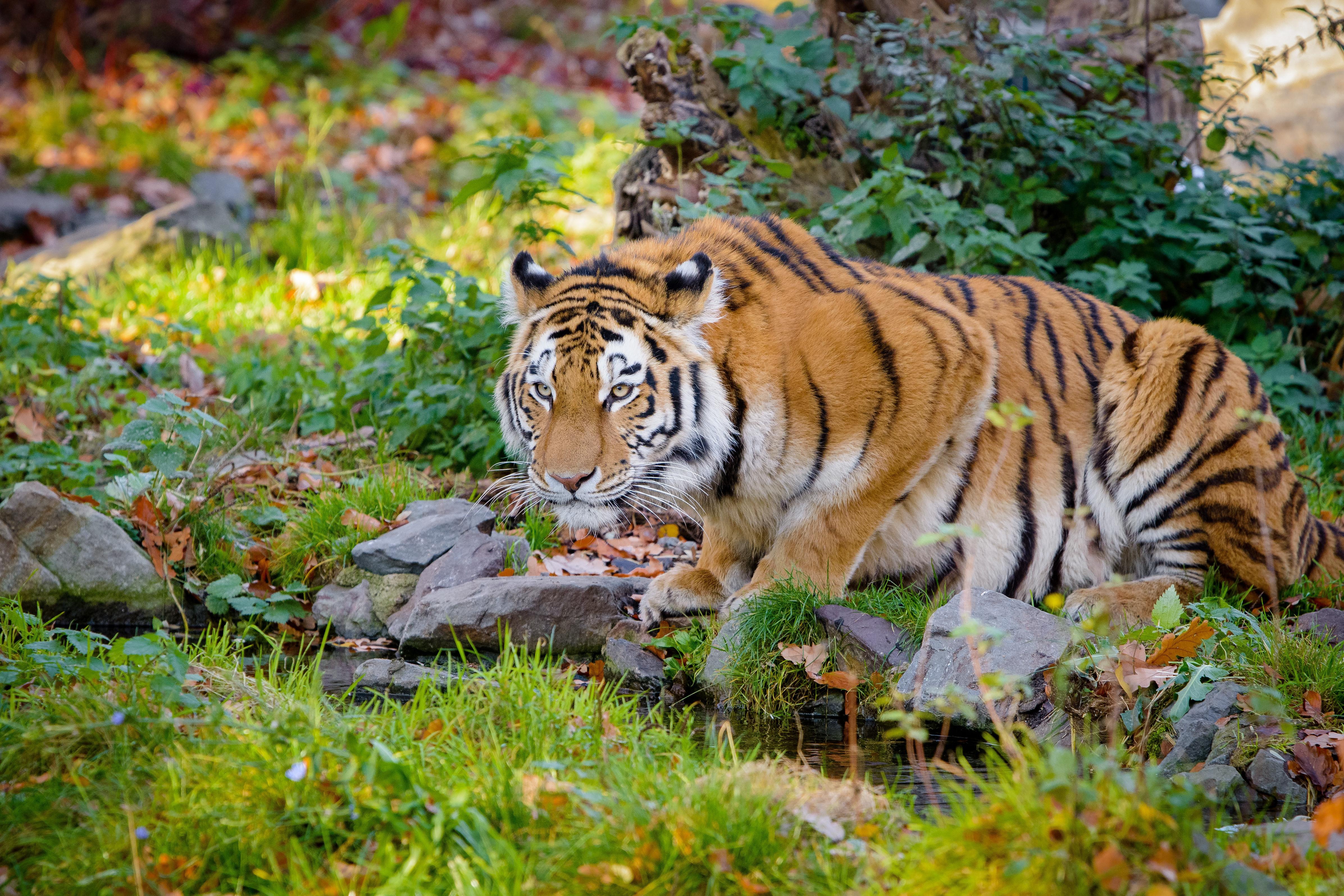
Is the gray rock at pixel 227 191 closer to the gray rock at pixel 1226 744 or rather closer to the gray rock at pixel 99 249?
the gray rock at pixel 99 249

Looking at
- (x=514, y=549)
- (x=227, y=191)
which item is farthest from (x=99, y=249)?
(x=514, y=549)

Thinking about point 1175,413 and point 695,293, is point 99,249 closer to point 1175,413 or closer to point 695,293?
point 695,293

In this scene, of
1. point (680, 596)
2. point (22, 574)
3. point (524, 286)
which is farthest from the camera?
point (680, 596)

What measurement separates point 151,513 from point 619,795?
10.3ft

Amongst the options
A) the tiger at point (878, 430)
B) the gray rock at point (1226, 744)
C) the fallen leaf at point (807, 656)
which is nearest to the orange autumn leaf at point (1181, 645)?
the tiger at point (878, 430)

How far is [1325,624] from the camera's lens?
397 cm

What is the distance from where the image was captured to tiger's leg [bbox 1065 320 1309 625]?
A: 4395 mm

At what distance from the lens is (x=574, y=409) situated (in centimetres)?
403

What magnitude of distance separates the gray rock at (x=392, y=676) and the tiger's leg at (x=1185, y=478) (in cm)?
240

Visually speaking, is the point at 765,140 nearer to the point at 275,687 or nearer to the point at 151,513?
the point at 151,513

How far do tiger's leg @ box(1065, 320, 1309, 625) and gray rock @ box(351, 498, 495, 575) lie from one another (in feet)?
8.15

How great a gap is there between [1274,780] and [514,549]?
9.92ft

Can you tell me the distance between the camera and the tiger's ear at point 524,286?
428cm

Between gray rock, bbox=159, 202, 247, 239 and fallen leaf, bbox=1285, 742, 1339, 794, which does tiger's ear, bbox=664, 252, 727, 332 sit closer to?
fallen leaf, bbox=1285, 742, 1339, 794
